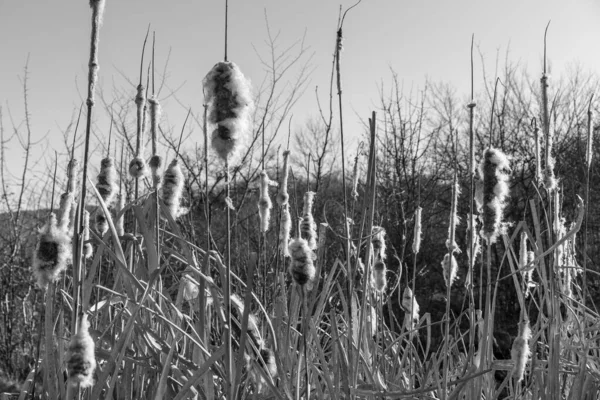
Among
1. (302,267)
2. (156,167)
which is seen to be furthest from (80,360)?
(156,167)

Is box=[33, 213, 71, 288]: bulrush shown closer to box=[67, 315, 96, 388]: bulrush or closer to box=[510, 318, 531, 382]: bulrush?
box=[67, 315, 96, 388]: bulrush

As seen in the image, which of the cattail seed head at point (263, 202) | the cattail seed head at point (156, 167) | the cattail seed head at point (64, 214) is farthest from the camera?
the cattail seed head at point (263, 202)

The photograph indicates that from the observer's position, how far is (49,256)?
0.99 m

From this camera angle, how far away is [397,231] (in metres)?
12.9

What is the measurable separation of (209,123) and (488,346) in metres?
1.01

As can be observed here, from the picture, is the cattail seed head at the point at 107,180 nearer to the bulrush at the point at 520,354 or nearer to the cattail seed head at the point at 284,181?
the cattail seed head at the point at 284,181

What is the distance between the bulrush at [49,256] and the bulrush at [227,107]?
14.1 inches

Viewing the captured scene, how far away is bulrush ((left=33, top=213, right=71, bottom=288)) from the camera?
974 millimetres

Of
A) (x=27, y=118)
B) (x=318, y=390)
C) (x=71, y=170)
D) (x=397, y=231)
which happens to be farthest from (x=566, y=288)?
(x=397, y=231)

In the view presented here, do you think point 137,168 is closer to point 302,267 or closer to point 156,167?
point 156,167

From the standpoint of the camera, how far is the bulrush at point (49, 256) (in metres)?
0.97

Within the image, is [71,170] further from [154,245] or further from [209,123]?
[209,123]

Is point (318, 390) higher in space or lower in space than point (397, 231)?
lower

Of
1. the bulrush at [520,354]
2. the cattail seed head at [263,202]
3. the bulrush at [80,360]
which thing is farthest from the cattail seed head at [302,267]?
the cattail seed head at [263,202]
